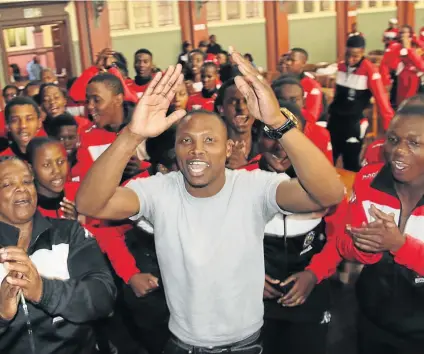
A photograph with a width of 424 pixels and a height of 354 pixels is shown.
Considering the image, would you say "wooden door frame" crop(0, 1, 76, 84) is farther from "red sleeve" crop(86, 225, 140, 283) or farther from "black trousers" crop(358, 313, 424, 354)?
"black trousers" crop(358, 313, 424, 354)

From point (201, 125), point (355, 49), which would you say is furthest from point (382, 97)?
point (201, 125)

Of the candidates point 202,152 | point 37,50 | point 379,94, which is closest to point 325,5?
point 37,50

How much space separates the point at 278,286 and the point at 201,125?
31.8 inches

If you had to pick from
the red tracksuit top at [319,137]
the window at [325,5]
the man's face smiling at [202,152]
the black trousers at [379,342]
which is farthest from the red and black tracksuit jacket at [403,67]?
the window at [325,5]

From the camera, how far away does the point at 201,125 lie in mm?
1808

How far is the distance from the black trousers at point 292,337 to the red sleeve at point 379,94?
8.00 ft

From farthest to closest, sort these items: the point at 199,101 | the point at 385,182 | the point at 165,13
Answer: the point at 165,13 → the point at 199,101 → the point at 385,182

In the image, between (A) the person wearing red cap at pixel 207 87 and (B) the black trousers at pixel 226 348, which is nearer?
(B) the black trousers at pixel 226 348

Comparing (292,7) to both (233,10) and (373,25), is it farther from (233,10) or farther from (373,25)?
(373,25)

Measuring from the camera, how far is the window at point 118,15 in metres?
12.2

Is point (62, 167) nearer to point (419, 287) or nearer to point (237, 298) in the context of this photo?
point (237, 298)

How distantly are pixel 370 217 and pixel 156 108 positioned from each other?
87 centimetres

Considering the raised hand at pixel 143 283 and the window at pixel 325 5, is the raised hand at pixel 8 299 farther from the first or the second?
the window at pixel 325 5

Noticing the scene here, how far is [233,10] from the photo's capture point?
1405cm
